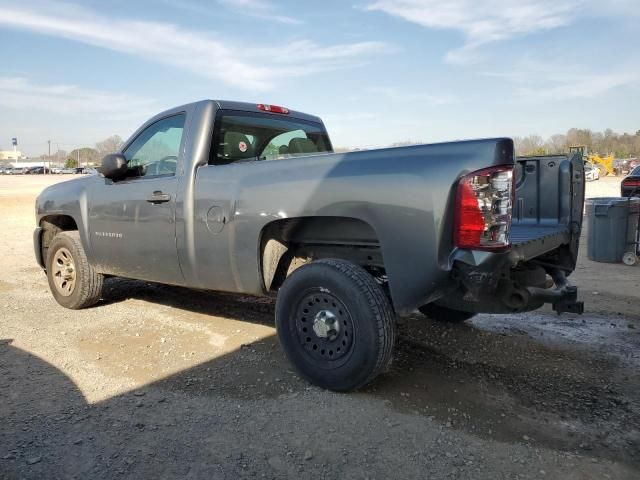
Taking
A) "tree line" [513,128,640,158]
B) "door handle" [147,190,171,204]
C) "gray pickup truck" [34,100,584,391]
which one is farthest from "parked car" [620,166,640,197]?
"tree line" [513,128,640,158]

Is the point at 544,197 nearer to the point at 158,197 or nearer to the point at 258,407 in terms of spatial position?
the point at 258,407

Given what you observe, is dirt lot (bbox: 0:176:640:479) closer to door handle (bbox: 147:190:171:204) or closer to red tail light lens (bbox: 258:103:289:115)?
door handle (bbox: 147:190:171:204)

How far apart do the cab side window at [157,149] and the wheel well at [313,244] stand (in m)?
1.20

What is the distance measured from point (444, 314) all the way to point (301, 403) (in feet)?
6.77

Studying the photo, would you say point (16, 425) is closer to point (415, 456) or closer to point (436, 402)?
point (415, 456)

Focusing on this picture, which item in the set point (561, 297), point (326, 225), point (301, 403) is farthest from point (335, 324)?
point (561, 297)

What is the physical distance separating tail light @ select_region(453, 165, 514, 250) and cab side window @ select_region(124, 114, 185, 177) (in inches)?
100

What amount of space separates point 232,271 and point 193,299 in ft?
7.71

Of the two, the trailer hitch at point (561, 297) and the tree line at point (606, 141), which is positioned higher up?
the tree line at point (606, 141)

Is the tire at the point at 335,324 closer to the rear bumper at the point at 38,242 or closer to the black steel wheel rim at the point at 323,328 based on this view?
the black steel wheel rim at the point at 323,328

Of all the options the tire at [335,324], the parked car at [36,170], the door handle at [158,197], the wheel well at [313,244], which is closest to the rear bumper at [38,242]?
the door handle at [158,197]

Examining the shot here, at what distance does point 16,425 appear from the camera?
3.16 metres

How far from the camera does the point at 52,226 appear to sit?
6.01m

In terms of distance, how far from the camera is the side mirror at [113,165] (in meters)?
4.70
